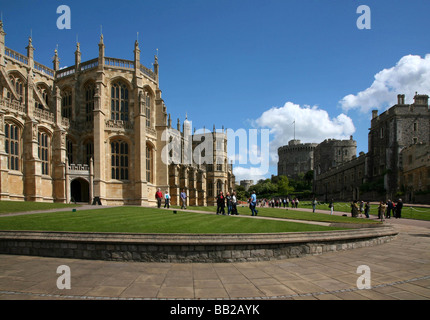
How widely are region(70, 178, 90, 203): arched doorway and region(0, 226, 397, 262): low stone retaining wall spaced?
24632mm

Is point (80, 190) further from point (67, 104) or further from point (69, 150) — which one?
point (67, 104)

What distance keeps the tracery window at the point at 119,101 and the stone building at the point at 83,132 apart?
117 millimetres

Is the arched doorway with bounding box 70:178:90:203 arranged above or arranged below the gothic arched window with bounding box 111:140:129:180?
below

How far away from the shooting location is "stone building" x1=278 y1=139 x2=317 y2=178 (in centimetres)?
12144

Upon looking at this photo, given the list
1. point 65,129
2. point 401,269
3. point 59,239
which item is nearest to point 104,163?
point 65,129

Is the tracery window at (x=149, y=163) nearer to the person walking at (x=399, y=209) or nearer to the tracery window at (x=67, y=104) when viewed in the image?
the tracery window at (x=67, y=104)

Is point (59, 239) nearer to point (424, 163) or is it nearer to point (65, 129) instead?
point (65, 129)

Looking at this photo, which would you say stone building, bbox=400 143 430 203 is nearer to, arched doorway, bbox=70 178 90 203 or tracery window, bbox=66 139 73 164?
arched doorway, bbox=70 178 90 203

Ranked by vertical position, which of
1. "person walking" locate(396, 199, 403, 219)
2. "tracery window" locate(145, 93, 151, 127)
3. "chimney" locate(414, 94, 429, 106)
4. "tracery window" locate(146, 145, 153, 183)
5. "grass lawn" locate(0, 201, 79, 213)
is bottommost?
"person walking" locate(396, 199, 403, 219)

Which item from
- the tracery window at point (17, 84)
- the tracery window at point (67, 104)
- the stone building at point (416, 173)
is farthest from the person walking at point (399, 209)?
the tracery window at point (17, 84)

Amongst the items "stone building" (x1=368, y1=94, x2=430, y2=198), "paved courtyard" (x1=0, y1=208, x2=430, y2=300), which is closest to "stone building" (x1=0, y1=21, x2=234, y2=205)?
"paved courtyard" (x1=0, y1=208, x2=430, y2=300)

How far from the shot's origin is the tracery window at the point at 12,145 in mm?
26031
